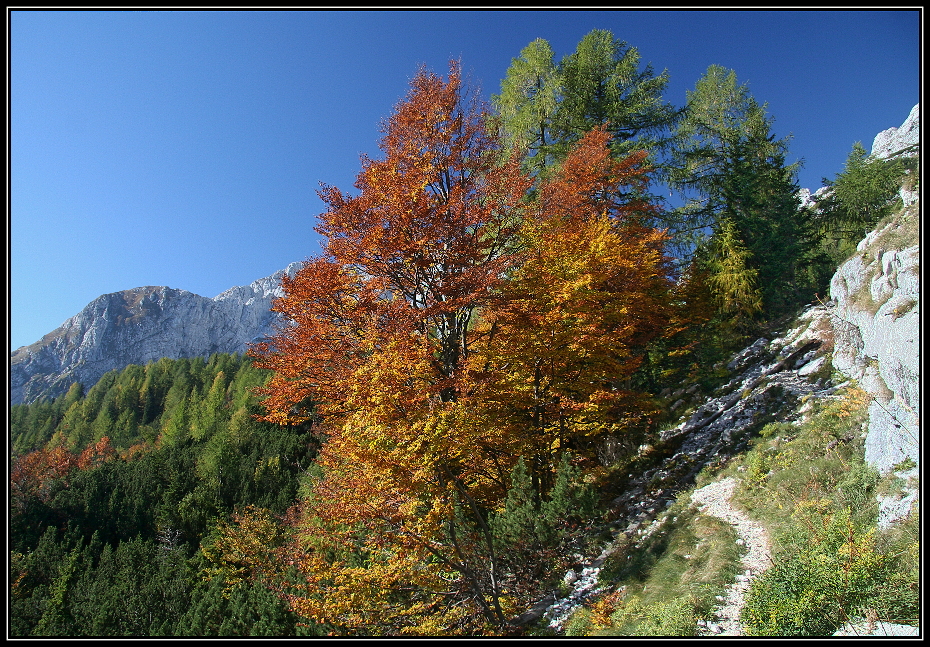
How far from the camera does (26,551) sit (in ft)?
69.5

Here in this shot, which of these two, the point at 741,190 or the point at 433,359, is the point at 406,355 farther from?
the point at 741,190

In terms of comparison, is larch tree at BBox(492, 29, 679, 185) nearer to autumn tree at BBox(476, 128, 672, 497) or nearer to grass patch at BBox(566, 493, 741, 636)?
autumn tree at BBox(476, 128, 672, 497)

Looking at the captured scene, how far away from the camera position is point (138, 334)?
18462 cm

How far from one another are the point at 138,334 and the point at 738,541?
23471 centimetres

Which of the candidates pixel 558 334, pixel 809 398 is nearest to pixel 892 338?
pixel 809 398

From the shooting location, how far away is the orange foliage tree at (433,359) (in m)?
7.19

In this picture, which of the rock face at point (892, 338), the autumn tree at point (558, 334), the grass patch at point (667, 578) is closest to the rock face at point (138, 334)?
the autumn tree at point (558, 334)

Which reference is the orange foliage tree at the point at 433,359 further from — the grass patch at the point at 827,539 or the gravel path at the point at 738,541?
the grass patch at the point at 827,539

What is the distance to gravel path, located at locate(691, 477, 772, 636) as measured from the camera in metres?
4.86

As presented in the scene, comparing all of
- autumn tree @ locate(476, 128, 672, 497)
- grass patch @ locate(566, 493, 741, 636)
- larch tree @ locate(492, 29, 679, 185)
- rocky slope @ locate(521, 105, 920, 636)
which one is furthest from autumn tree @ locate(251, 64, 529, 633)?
larch tree @ locate(492, 29, 679, 185)

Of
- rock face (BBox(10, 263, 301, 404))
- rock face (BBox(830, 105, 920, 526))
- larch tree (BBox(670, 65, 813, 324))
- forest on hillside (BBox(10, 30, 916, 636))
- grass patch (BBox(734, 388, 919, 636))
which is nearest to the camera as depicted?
grass patch (BBox(734, 388, 919, 636))

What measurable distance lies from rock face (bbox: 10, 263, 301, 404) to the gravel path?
18977 cm

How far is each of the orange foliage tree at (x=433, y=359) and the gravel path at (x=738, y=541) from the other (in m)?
2.93

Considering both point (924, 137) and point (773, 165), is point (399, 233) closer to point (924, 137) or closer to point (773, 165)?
point (924, 137)
